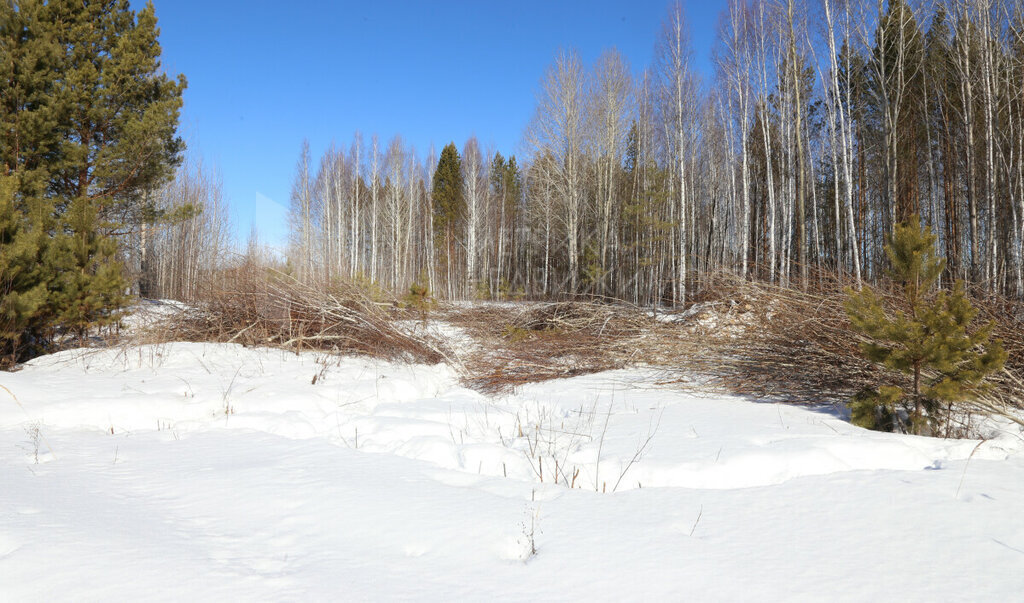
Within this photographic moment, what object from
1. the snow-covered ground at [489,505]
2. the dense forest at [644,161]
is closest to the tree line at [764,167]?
the dense forest at [644,161]

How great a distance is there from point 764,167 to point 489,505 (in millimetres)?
22581

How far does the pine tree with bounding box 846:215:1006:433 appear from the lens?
3.03 metres

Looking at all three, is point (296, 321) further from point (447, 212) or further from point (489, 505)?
point (447, 212)

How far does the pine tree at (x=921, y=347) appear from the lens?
303cm

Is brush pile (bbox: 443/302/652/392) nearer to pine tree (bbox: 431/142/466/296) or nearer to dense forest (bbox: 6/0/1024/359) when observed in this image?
dense forest (bbox: 6/0/1024/359)

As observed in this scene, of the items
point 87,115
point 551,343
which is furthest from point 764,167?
point 87,115

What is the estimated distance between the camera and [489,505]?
207 cm

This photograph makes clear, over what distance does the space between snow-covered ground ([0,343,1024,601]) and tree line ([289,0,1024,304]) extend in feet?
12.1

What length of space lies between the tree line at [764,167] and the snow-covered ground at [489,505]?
12.1 feet

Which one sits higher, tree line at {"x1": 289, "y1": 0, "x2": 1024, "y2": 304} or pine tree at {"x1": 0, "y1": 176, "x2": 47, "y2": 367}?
tree line at {"x1": 289, "y1": 0, "x2": 1024, "y2": 304}

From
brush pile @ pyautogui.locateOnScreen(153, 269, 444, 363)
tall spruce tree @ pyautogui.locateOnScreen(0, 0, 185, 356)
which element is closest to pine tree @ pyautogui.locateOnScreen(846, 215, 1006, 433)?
brush pile @ pyautogui.locateOnScreen(153, 269, 444, 363)

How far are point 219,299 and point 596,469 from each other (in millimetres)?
6804

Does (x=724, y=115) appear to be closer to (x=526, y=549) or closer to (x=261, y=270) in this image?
(x=261, y=270)

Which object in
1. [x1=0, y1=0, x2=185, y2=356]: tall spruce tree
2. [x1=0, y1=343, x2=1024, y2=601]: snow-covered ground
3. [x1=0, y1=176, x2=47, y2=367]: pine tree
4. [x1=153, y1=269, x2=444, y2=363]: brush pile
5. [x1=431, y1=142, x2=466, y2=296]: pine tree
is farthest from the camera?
[x1=431, y1=142, x2=466, y2=296]: pine tree
